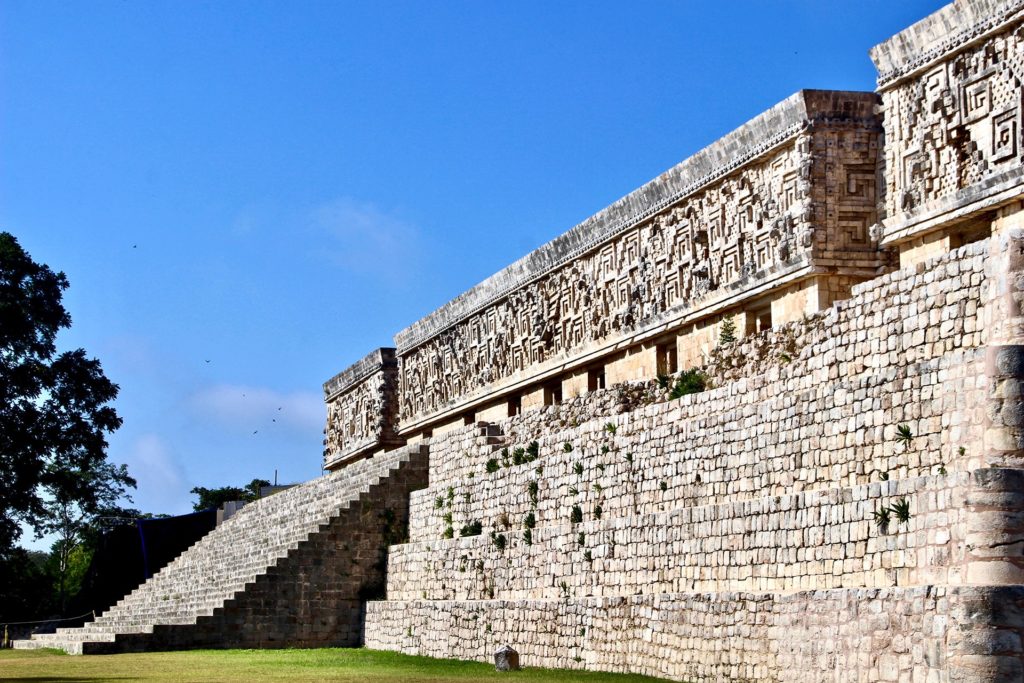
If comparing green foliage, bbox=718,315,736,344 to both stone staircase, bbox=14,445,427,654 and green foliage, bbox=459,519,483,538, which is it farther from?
stone staircase, bbox=14,445,427,654

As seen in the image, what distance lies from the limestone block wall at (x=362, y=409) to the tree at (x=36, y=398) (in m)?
4.72

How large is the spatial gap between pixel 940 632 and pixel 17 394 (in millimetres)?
27010

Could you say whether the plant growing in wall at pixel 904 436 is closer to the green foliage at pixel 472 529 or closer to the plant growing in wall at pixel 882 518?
the plant growing in wall at pixel 882 518

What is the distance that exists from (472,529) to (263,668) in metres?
4.03

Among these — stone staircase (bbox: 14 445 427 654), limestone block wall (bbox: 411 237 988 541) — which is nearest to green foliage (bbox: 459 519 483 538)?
limestone block wall (bbox: 411 237 988 541)

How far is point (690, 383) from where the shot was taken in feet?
49.3

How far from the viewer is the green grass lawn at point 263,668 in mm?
13664

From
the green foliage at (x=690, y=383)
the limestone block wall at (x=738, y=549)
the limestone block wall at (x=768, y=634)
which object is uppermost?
the green foliage at (x=690, y=383)

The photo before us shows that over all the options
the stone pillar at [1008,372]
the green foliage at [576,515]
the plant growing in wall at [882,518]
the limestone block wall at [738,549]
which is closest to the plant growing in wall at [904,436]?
the limestone block wall at [738,549]

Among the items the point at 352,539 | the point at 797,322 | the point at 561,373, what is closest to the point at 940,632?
the point at 797,322

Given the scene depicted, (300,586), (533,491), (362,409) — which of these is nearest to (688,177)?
(533,491)

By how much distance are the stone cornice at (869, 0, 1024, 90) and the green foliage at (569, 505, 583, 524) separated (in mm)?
5211

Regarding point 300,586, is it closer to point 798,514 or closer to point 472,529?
point 472,529

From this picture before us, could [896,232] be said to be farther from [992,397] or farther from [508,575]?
[508,575]
